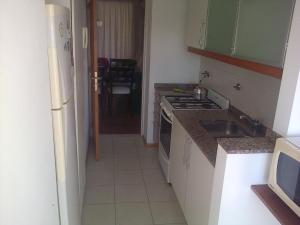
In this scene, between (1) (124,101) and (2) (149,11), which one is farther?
(1) (124,101)

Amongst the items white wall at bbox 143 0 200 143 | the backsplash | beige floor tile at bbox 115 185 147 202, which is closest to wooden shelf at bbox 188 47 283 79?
the backsplash

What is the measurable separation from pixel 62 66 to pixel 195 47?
1789 millimetres

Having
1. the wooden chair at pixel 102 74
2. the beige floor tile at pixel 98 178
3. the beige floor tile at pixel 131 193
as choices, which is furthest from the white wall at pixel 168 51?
the wooden chair at pixel 102 74

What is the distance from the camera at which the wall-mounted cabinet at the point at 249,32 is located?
150cm

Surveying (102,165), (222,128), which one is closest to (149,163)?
(102,165)

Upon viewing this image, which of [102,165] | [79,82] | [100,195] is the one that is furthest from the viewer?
[102,165]

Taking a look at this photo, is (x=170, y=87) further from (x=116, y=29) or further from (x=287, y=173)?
(x=116, y=29)

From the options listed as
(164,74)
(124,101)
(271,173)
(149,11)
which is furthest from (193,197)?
(124,101)

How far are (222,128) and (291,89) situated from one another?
105 cm

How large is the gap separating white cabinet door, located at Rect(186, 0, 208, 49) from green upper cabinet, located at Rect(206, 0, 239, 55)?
0.09 m

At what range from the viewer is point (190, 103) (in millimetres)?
2846

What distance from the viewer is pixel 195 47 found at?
9.51ft

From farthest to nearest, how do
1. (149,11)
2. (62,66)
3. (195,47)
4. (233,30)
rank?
(149,11) → (195,47) → (233,30) → (62,66)

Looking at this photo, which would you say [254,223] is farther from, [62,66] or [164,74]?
[164,74]
